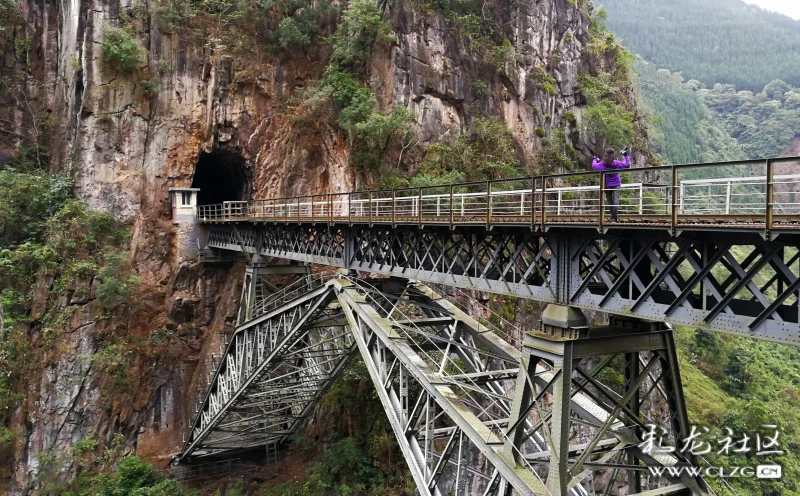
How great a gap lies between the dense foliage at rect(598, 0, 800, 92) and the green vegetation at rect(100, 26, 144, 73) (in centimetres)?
11236

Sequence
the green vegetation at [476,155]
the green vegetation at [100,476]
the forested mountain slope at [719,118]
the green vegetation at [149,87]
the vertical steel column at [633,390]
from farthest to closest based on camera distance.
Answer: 1. the forested mountain slope at [719,118]
2. the green vegetation at [476,155]
3. the green vegetation at [149,87]
4. the green vegetation at [100,476]
5. the vertical steel column at [633,390]

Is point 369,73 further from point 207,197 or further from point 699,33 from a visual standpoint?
point 699,33

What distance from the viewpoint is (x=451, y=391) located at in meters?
8.93


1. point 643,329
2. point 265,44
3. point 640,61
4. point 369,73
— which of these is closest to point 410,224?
point 643,329

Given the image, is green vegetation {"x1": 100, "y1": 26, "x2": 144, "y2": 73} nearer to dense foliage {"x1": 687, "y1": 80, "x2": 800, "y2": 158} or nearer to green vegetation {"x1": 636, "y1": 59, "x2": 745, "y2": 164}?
green vegetation {"x1": 636, "y1": 59, "x2": 745, "y2": 164}

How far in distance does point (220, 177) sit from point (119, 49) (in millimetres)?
9958

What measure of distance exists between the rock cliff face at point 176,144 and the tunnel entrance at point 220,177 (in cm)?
24

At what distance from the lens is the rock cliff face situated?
20953 millimetres

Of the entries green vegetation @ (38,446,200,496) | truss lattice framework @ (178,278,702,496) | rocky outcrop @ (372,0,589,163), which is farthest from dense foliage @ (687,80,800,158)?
green vegetation @ (38,446,200,496)

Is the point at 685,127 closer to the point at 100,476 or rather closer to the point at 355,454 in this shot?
the point at 355,454

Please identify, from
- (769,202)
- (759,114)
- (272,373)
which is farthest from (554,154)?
(759,114)

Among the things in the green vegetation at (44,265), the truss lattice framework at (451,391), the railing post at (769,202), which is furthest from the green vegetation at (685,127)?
the railing post at (769,202)

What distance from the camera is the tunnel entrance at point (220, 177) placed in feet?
90.2

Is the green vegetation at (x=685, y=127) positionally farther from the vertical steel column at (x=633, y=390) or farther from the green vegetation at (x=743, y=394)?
the vertical steel column at (x=633, y=390)
